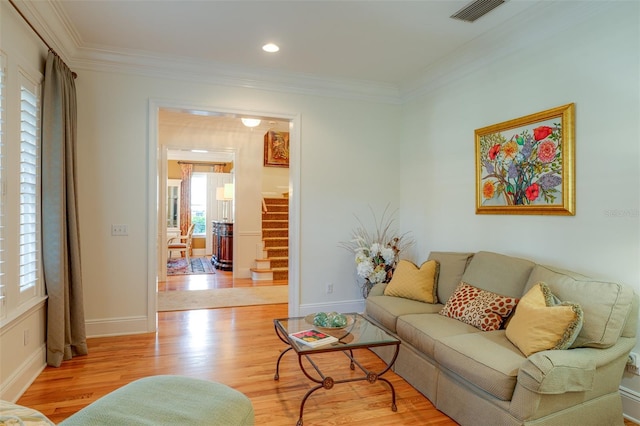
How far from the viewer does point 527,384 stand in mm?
1909

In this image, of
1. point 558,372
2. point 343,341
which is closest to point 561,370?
point 558,372

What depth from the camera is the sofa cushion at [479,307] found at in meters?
2.66

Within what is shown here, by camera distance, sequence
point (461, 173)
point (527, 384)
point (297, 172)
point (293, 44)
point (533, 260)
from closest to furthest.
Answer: point (527, 384)
point (533, 260)
point (293, 44)
point (461, 173)
point (297, 172)

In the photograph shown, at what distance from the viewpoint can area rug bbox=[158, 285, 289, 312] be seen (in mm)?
5102

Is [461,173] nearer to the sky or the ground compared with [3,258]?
nearer to the sky

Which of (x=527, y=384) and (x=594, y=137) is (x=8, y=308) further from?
(x=594, y=137)

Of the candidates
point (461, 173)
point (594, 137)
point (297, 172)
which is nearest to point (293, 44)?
point (297, 172)

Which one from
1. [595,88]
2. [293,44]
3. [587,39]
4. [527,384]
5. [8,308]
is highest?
[293,44]

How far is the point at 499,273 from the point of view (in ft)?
9.62

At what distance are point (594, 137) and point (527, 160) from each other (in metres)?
0.54

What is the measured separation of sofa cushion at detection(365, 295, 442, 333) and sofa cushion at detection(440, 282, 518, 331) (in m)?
0.20

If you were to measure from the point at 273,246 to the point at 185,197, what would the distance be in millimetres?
4986

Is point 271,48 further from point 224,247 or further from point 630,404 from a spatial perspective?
point 224,247

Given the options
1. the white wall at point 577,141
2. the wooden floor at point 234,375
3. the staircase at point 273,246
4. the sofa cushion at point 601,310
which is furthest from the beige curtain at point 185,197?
the sofa cushion at point 601,310
